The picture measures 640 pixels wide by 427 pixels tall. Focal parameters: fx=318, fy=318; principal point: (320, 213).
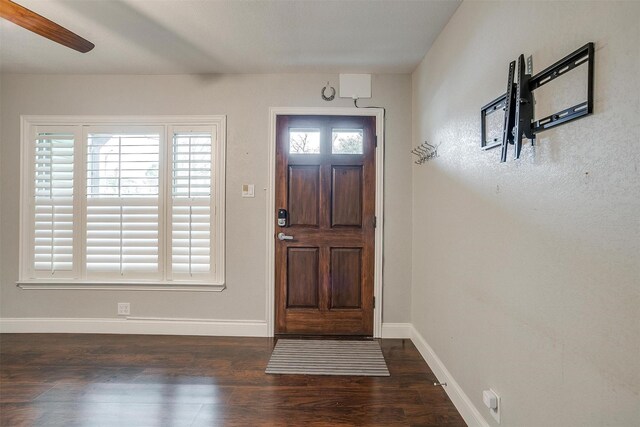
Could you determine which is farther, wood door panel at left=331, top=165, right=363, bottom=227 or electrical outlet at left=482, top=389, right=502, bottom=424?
wood door panel at left=331, top=165, right=363, bottom=227

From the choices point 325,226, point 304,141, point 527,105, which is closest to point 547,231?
point 527,105

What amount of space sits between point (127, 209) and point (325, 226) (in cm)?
194

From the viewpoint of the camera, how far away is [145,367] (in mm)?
2459

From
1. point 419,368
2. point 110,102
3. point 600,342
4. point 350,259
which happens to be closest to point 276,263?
point 350,259

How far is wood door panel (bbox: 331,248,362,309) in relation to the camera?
3.10 m

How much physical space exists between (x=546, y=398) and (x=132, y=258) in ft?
10.8

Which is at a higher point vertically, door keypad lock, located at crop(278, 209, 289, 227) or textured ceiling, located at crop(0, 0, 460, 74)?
textured ceiling, located at crop(0, 0, 460, 74)

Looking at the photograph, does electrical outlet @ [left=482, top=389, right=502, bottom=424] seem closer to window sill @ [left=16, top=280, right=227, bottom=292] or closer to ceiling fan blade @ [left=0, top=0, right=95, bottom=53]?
window sill @ [left=16, top=280, right=227, bottom=292]

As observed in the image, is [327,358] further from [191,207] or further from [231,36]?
[231,36]

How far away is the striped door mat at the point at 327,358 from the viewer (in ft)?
Result: 7.89

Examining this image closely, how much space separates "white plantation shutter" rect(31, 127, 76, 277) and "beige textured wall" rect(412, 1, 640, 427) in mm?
3464

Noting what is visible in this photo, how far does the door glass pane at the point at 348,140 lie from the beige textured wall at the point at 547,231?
101 cm

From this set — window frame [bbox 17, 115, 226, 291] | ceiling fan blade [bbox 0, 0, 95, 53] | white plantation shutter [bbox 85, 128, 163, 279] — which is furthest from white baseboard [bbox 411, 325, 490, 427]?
ceiling fan blade [bbox 0, 0, 95, 53]

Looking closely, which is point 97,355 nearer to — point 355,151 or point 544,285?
point 355,151
